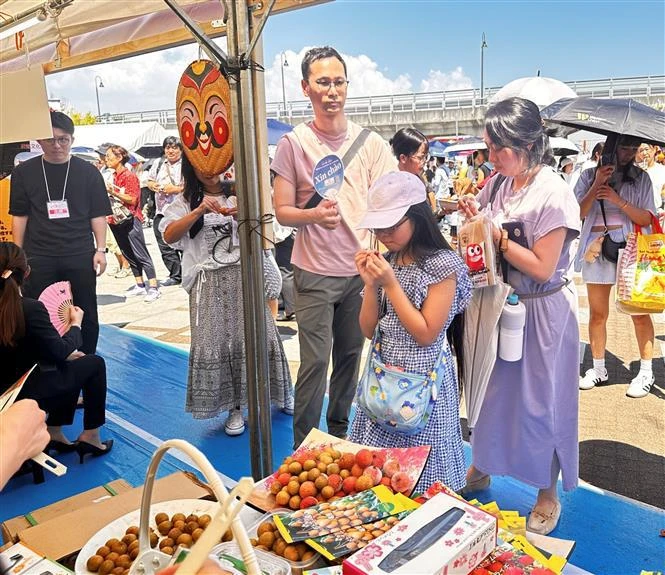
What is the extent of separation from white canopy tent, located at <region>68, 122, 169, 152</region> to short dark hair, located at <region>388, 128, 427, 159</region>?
51.6 feet

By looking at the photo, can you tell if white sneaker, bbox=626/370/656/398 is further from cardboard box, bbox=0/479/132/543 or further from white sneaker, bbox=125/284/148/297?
white sneaker, bbox=125/284/148/297

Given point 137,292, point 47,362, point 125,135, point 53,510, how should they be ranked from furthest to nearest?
point 125,135, point 137,292, point 47,362, point 53,510

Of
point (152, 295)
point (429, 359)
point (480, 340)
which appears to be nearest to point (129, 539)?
point (429, 359)

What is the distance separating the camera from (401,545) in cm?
114

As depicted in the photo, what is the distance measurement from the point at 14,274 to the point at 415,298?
1.78 m

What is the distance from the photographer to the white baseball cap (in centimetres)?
180

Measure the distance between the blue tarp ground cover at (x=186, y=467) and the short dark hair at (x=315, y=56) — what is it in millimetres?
1806

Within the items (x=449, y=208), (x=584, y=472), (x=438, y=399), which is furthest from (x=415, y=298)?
(x=584, y=472)

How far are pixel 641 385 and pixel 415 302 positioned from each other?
2.57m

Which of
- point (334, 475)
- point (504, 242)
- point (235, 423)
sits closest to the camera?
point (334, 475)

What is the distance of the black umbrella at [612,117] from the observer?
255cm

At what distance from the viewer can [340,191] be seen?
2.54m

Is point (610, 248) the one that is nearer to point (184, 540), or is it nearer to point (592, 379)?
point (592, 379)

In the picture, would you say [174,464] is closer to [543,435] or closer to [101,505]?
[101,505]
